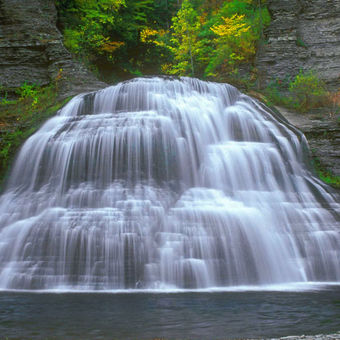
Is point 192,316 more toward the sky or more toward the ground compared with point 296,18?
more toward the ground

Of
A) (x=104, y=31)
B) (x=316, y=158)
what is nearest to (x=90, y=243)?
(x=316, y=158)

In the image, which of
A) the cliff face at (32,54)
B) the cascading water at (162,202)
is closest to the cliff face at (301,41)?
the cascading water at (162,202)

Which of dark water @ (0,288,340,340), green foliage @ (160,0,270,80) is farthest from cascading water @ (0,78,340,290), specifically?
green foliage @ (160,0,270,80)

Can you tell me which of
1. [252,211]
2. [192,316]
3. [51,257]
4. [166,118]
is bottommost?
[192,316]

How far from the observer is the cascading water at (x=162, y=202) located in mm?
8023

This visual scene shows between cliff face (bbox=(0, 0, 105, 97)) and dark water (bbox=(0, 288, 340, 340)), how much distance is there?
11195 mm

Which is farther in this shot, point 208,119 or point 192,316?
point 208,119

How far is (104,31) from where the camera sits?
22234 millimetres

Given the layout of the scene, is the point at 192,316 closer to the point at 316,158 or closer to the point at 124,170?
the point at 124,170

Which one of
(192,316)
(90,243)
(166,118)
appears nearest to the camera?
(192,316)

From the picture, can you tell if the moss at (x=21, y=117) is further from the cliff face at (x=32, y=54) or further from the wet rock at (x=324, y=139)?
the wet rock at (x=324, y=139)

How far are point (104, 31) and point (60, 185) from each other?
14492 mm

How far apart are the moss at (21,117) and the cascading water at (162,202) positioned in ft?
2.26

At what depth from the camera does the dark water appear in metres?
4.55
